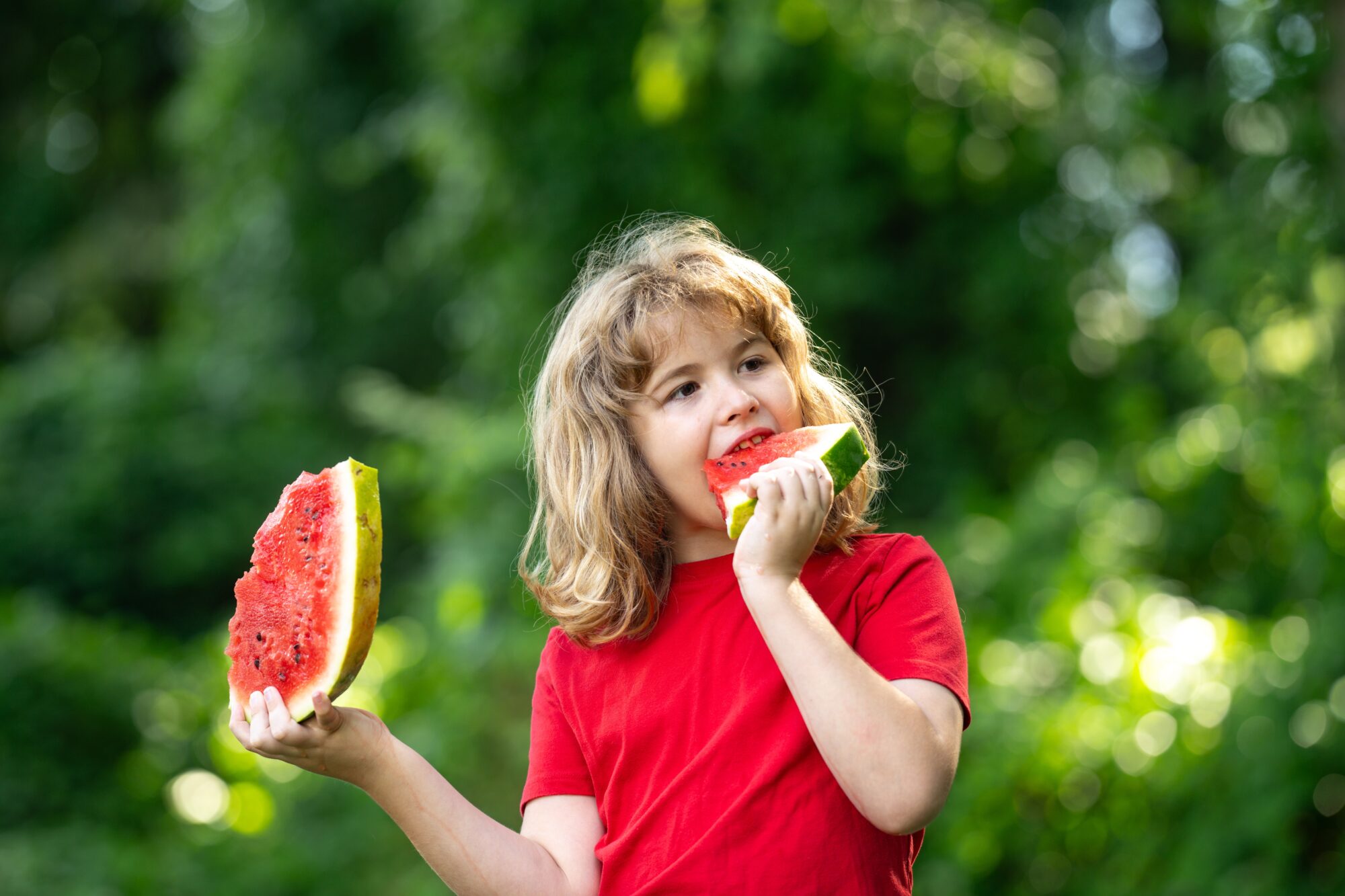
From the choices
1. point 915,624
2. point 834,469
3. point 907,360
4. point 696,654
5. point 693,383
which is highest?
point 907,360

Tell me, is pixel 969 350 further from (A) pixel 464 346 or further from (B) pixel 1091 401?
(A) pixel 464 346

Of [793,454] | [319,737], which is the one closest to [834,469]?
[793,454]

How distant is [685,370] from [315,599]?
2.38 ft

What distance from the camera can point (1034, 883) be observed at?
4.33 meters

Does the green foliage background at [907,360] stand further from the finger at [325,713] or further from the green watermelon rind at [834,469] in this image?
the finger at [325,713]

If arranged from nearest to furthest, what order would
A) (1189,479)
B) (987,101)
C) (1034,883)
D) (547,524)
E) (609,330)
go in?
(609,330) → (547,524) → (1034,883) → (1189,479) → (987,101)

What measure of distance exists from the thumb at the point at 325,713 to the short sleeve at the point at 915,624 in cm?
80

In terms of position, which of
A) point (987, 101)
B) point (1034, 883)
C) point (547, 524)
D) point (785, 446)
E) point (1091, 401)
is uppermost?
point (987, 101)

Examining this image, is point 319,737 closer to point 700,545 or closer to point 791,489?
point 700,545

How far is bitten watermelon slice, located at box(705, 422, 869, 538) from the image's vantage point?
1849mm

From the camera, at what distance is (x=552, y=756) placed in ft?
6.63

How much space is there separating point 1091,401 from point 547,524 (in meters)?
5.68

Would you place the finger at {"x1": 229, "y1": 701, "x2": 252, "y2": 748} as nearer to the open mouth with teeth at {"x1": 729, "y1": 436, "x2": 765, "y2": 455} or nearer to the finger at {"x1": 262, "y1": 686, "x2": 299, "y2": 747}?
the finger at {"x1": 262, "y1": 686, "x2": 299, "y2": 747}

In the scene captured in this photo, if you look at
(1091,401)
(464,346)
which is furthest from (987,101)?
(464,346)
